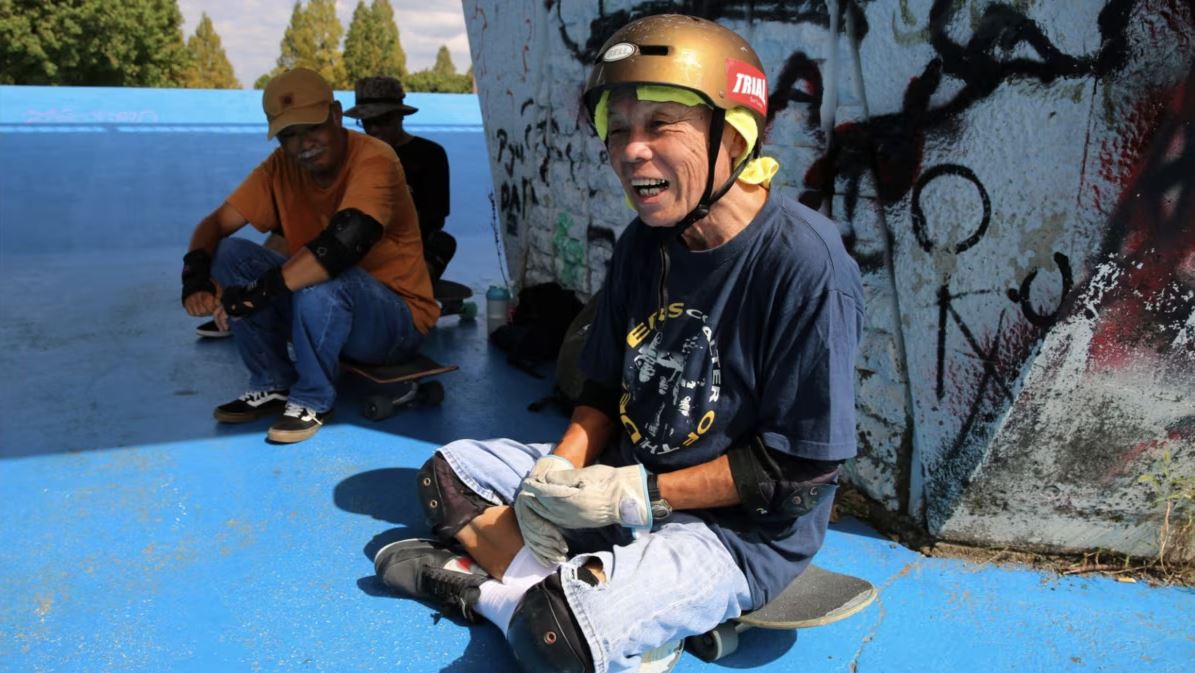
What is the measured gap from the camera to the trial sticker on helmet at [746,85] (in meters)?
2.05

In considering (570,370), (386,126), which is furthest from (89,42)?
(570,370)

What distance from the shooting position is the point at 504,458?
8.99 ft

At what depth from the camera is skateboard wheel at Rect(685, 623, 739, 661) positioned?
2389 millimetres

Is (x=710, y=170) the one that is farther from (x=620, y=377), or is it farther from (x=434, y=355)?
(x=434, y=355)

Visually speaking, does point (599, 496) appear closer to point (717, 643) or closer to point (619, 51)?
point (717, 643)

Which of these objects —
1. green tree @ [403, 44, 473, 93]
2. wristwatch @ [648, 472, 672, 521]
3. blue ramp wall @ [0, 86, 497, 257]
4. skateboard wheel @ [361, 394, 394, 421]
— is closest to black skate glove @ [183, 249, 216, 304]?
skateboard wheel @ [361, 394, 394, 421]

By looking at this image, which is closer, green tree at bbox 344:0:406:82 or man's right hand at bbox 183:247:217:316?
man's right hand at bbox 183:247:217:316

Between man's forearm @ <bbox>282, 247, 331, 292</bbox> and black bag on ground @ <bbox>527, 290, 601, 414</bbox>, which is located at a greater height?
man's forearm @ <bbox>282, 247, 331, 292</bbox>

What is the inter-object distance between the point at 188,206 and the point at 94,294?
2702mm

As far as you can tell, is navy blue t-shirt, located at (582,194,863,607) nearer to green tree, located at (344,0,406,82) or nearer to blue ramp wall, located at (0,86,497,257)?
blue ramp wall, located at (0,86,497,257)

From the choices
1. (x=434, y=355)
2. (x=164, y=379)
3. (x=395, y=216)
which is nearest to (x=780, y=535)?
(x=395, y=216)

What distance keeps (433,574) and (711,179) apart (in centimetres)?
145

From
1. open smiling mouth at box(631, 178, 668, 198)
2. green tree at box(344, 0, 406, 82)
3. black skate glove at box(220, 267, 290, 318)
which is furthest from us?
green tree at box(344, 0, 406, 82)

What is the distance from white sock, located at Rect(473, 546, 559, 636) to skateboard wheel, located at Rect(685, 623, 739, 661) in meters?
0.46
